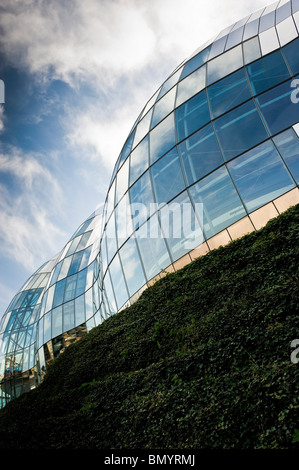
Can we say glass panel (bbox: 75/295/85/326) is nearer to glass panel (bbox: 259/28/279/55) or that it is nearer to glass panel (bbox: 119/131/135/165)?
glass panel (bbox: 119/131/135/165)

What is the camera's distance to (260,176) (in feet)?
39.3

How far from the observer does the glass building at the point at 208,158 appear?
39.5 ft

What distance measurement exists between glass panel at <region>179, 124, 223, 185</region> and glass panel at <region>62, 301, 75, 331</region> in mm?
18057

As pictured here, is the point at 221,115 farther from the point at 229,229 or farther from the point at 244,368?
the point at 244,368

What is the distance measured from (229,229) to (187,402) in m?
7.44

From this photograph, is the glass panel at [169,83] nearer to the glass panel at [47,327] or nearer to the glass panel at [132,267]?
the glass panel at [132,267]

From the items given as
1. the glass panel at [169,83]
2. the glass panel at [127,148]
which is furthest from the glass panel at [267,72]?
the glass panel at [127,148]

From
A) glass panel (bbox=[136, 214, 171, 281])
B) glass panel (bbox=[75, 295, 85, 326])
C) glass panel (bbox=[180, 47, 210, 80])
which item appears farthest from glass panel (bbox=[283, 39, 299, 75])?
glass panel (bbox=[75, 295, 85, 326])

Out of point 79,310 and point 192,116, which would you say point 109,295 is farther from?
point 192,116

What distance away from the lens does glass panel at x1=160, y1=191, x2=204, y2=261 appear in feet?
43.9

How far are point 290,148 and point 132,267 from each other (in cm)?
967

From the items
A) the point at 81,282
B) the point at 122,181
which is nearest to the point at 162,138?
the point at 122,181

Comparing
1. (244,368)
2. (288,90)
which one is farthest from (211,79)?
(244,368)

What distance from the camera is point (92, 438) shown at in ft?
23.8
